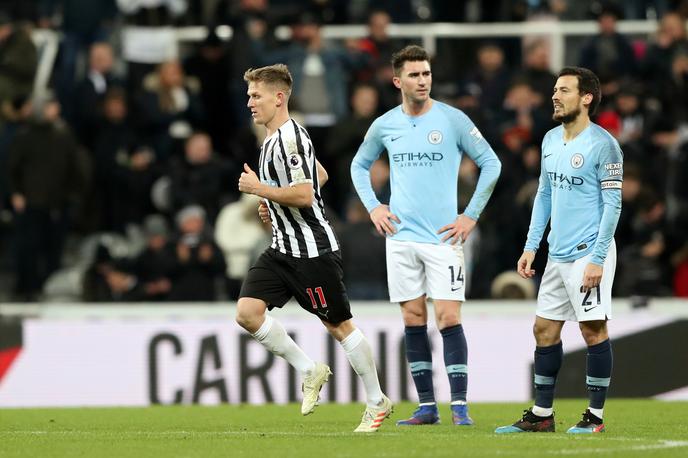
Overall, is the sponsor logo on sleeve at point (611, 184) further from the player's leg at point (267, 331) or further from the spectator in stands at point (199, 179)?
the spectator in stands at point (199, 179)

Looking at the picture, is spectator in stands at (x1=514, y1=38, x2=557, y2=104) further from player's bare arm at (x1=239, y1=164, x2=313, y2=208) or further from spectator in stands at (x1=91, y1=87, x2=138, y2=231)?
player's bare arm at (x1=239, y1=164, x2=313, y2=208)

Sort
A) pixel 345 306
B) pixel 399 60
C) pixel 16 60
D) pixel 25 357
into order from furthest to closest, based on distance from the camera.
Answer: pixel 16 60 → pixel 25 357 → pixel 399 60 → pixel 345 306

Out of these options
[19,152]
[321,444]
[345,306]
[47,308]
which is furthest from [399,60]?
[19,152]

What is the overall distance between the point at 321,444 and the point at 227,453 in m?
0.63

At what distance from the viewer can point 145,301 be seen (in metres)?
15.5

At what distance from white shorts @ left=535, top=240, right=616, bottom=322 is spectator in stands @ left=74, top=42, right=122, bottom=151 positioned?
8.88 m

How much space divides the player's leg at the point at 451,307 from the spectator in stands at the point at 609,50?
319 inches

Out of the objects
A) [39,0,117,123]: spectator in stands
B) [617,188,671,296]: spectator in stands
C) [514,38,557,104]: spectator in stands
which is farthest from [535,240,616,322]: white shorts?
[39,0,117,123]: spectator in stands

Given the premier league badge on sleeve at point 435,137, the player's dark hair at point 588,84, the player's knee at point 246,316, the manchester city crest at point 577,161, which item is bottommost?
the player's knee at point 246,316

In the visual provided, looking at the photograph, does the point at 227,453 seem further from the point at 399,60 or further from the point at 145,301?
the point at 145,301

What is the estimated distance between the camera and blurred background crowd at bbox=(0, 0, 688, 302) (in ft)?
50.9

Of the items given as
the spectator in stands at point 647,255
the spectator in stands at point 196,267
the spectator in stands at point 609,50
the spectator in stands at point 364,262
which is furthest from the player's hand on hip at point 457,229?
the spectator in stands at point 609,50

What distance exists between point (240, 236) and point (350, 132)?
1734 mm

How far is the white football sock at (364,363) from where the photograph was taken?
371 inches
